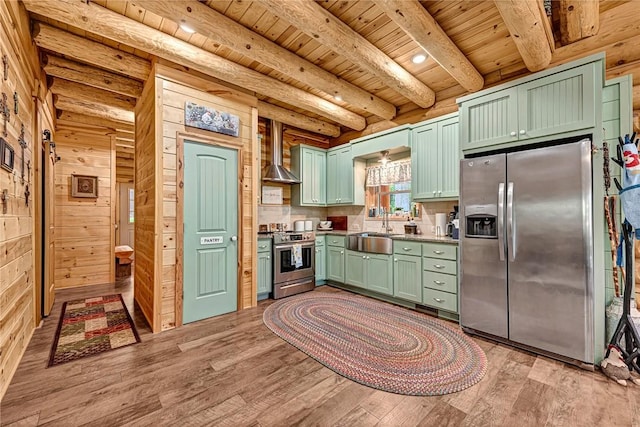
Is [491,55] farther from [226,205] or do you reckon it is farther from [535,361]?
[226,205]

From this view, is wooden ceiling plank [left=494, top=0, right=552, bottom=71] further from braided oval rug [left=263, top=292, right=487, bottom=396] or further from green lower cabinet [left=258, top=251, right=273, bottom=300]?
green lower cabinet [left=258, top=251, right=273, bottom=300]

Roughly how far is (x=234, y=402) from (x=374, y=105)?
389 centimetres

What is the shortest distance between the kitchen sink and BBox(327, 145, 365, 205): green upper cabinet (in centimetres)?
→ 77

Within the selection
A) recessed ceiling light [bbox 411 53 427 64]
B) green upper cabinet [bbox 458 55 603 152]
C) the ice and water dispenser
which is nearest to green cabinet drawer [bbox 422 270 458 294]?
the ice and water dispenser

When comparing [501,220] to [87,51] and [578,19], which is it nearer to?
[578,19]

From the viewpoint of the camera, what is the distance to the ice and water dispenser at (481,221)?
8.75 feet

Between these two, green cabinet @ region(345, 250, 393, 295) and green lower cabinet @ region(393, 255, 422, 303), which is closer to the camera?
green lower cabinet @ region(393, 255, 422, 303)

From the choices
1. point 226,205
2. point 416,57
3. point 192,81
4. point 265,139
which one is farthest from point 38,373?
point 416,57

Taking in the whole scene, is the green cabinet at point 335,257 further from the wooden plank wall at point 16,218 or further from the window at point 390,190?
the wooden plank wall at point 16,218

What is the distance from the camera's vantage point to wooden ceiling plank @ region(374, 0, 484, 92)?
7.12ft

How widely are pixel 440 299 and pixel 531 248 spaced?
115 cm

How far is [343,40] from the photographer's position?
2.59 metres

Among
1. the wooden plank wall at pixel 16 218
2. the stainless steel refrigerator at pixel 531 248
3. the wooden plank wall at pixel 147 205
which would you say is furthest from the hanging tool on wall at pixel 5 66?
the stainless steel refrigerator at pixel 531 248

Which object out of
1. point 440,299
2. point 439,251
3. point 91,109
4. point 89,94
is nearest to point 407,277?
point 440,299
